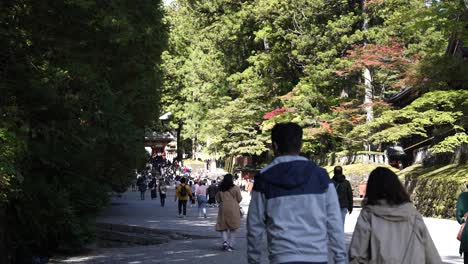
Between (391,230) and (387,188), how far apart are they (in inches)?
12.4

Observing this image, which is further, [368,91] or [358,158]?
[358,158]

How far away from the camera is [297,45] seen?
40625mm

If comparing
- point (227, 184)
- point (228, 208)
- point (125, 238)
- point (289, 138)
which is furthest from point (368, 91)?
point (289, 138)

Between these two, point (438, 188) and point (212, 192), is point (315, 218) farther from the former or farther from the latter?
point (212, 192)

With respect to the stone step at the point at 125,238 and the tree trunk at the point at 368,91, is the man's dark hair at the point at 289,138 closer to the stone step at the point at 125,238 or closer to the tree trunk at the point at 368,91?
the stone step at the point at 125,238

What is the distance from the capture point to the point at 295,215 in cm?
436

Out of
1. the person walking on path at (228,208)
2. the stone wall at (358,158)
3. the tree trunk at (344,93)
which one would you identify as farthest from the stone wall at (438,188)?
the person walking on path at (228,208)

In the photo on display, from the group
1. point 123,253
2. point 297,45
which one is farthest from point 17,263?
point 297,45

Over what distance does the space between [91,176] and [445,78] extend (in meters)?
14.7

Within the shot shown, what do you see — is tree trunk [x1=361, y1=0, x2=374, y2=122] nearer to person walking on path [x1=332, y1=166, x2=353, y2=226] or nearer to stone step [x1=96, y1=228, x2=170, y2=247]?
stone step [x1=96, y1=228, x2=170, y2=247]

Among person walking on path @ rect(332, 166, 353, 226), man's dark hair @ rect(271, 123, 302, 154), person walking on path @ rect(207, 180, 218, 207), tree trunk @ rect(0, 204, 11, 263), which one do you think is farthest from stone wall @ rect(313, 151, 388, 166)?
man's dark hair @ rect(271, 123, 302, 154)

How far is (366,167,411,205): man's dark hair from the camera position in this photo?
4.96 meters

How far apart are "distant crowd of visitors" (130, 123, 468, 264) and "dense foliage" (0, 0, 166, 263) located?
553 cm

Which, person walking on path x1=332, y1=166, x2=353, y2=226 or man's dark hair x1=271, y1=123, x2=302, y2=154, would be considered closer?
man's dark hair x1=271, y1=123, x2=302, y2=154
